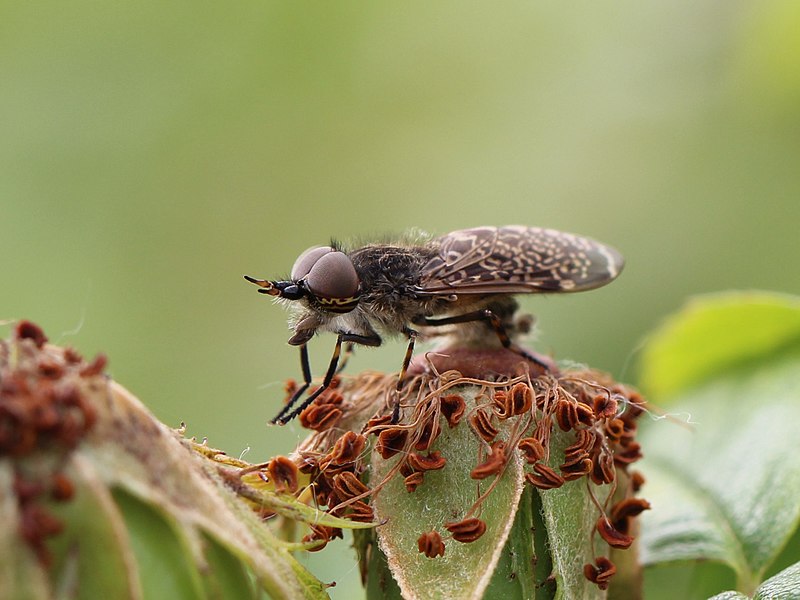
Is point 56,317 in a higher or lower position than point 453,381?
lower

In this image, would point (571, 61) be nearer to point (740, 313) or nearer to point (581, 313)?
point (581, 313)

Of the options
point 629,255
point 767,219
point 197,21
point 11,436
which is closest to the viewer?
point 11,436

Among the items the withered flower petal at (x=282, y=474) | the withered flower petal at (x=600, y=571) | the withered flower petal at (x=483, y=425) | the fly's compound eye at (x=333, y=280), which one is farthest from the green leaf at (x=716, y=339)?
the withered flower petal at (x=282, y=474)

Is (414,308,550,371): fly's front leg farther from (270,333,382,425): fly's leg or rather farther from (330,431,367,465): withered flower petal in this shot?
(330,431,367,465): withered flower petal

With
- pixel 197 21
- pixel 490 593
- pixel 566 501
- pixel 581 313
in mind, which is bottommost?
pixel 581 313

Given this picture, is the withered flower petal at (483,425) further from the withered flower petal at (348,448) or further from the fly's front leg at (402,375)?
the withered flower petal at (348,448)

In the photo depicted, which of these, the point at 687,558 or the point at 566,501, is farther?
the point at 687,558

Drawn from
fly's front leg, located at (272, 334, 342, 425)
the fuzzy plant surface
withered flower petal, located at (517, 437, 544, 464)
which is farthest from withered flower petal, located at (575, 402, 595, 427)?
fly's front leg, located at (272, 334, 342, 425)

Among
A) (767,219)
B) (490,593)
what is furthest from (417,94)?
(490,593)
